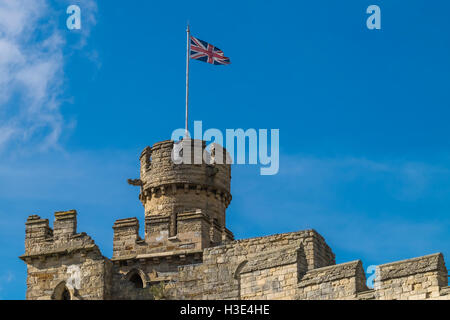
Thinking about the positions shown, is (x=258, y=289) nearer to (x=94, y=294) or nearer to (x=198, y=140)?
(x=94, y=294)

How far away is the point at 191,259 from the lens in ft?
121

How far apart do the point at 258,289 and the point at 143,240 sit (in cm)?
688

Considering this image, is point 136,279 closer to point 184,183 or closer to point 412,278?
point 184,183

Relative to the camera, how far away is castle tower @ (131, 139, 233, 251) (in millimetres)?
39344

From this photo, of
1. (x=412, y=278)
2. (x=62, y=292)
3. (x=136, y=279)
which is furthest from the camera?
(x=136, y=279)

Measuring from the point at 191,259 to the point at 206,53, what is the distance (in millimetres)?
8824

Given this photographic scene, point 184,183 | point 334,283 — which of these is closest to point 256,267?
point 334,283

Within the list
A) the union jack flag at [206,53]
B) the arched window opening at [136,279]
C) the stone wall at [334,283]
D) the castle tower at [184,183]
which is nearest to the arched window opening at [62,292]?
the arched window opening at [136,279]

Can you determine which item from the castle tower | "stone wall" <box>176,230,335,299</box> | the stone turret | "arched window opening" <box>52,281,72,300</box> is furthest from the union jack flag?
"arched window opening" <box>52,281,72,300</box>

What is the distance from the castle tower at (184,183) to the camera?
39.3m

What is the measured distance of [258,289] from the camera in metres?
32.1
